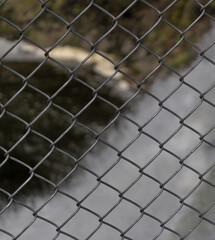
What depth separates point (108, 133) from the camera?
4297 mm

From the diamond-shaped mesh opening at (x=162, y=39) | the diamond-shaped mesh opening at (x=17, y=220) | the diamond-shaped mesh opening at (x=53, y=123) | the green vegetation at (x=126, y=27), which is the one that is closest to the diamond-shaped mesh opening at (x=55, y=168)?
the diamond-shaped mesh opening at (x=53, y=123)

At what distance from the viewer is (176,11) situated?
5246 mm

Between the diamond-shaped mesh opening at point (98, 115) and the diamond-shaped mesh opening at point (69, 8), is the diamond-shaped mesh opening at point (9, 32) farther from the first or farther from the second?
the diamond-shaped mesh opening at point (98, 115)

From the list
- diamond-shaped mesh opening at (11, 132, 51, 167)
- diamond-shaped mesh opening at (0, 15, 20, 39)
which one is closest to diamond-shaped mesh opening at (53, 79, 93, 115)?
diamond-shaped mesh opening at (11, 132, 51, 167)

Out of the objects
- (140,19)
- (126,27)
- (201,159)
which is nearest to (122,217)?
(201,159)

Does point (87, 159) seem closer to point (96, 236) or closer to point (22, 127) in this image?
point (22, 127)

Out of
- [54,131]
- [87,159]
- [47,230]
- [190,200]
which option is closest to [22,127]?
[54,131]

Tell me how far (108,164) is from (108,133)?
344 mm

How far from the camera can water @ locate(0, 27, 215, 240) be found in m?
3.38

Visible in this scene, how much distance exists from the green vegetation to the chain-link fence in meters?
0.01

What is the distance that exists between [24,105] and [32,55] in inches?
34.1

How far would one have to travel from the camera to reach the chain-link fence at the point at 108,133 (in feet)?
11.0

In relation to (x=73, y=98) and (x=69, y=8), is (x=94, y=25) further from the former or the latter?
(x=73, y=98)

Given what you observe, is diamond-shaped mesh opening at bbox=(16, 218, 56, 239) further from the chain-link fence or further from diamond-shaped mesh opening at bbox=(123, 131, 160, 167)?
diamond-shaped mesh opening at bbox=(123, 131, 160, 167)
